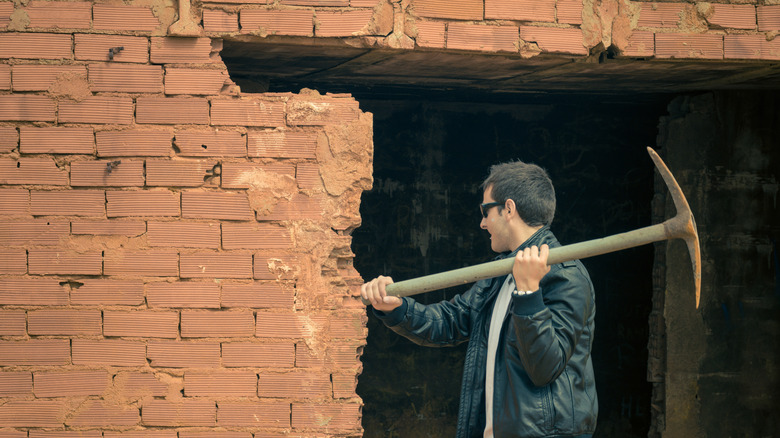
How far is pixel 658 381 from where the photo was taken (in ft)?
16.1

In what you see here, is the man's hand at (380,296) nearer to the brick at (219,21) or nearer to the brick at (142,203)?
the brick at (142,203)

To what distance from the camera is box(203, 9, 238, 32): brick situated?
10.1ft

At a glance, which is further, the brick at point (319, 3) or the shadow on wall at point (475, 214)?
the shadow on wall at point (475, 214)

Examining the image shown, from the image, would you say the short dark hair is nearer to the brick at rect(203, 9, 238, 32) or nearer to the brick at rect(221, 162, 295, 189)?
the brick at rect(221, 162, 295, 189)

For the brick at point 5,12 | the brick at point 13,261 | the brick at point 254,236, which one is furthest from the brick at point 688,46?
the brick at point 13,261

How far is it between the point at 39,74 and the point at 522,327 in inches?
83.9

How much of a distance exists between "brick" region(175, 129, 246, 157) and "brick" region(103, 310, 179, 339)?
0.66m

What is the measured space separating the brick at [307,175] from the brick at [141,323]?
0.74 m

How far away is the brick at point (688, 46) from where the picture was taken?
3.36 metres

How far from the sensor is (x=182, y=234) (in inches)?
121

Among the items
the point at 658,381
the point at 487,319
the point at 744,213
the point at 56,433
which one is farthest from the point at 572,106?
the point at 56,433

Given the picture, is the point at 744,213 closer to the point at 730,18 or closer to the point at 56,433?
the point at 730,18

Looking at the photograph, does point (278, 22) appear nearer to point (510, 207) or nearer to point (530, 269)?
point (510, 207)

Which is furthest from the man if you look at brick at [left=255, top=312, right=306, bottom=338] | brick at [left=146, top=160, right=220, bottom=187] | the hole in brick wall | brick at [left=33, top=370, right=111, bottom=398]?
the hole in brick wall
